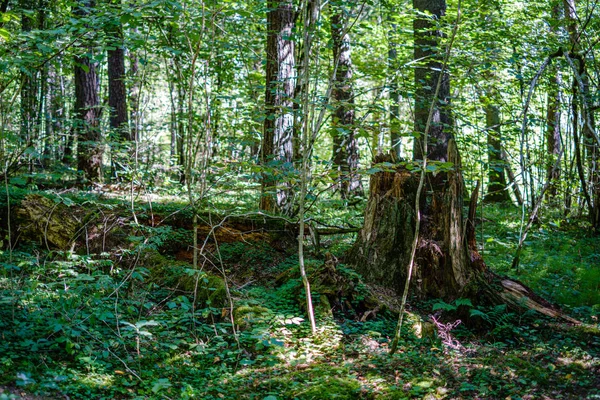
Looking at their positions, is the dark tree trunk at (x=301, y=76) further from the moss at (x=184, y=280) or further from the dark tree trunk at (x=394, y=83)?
the moss at (x=184, y=280)

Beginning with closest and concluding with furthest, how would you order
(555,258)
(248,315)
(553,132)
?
(248,315)
(555,258)
(553,132)

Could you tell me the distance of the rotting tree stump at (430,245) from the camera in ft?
20.2

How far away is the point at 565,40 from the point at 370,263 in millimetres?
5094

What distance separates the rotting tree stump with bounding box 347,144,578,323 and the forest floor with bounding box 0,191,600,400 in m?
0.30

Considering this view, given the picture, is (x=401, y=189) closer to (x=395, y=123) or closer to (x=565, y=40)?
(x=395, y=123)

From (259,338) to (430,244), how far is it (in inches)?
114

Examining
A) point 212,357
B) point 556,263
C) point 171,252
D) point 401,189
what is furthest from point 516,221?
point 212,357

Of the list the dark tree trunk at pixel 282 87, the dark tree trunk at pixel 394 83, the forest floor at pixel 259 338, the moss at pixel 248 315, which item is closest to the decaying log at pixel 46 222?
the forest floor at pixel 259 338

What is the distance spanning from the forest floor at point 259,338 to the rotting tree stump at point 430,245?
30 cm

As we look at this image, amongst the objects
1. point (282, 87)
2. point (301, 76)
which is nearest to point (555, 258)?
point (282, 87)

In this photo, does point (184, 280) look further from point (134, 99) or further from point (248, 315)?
point (134, 99)

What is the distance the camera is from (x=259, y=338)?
4.33 metres

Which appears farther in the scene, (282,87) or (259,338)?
→ (282,87)

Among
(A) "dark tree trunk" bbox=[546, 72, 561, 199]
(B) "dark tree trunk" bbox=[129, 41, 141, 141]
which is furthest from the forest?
(B) "dark tree trunk" bbox=[129, 41, 141, 141]
